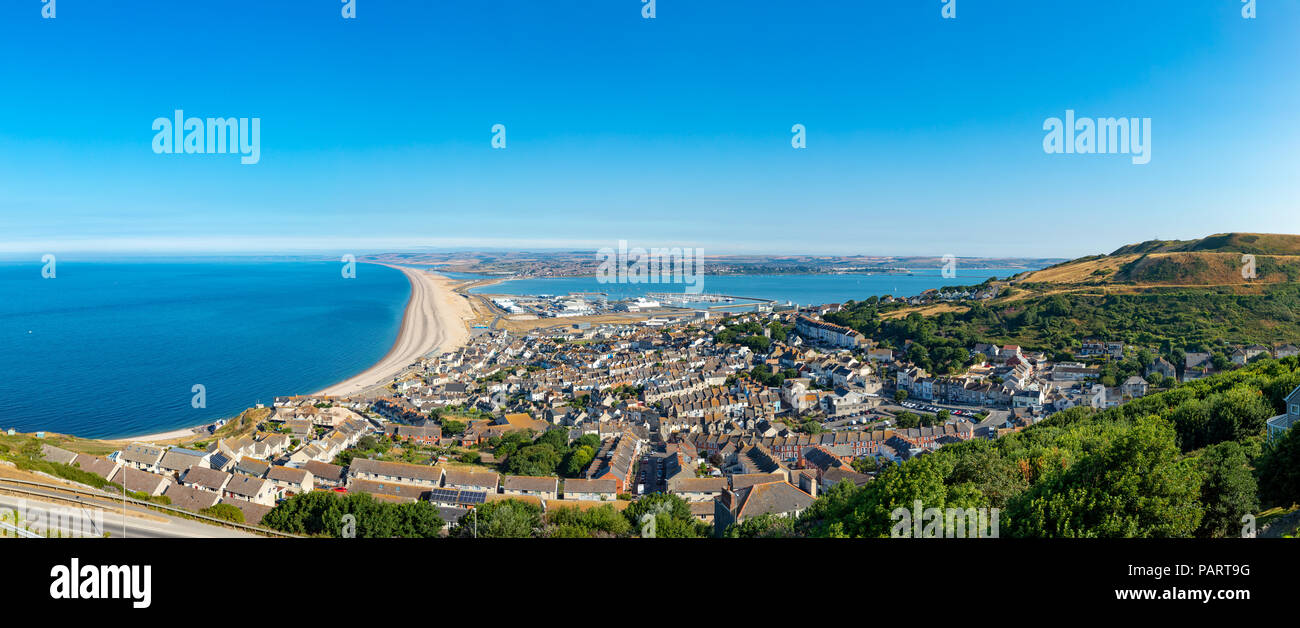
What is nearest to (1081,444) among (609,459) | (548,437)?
(609,459)

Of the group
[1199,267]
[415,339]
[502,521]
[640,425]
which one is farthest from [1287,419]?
[415,339]

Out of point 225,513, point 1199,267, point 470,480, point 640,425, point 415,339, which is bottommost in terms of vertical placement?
point 640,425

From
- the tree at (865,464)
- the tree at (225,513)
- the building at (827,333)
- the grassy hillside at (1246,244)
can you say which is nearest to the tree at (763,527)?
the tree at (865,464)

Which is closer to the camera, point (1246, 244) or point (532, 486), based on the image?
point (532, 486)

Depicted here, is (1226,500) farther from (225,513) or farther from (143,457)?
(143,457)

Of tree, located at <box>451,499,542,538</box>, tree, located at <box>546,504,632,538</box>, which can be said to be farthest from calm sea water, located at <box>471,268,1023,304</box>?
tree, located at <box>451,499,542,538</box>
